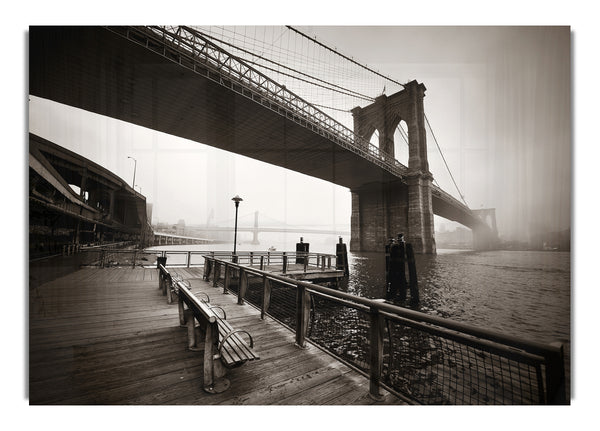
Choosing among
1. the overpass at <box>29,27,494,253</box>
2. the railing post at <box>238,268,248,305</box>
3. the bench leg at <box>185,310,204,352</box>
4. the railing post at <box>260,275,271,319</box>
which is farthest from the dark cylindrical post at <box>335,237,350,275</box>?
the bench leg at <box>185,310,204,352</box>

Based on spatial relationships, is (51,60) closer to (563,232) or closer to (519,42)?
(519,42)

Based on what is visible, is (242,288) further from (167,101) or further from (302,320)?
(167,101)

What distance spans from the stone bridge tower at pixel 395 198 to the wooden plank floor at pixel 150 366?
20.0 m

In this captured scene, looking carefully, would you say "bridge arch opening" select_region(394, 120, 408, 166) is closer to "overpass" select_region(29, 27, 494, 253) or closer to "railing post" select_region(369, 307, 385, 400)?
"overpass" select_region(29, 27, 494, 253)

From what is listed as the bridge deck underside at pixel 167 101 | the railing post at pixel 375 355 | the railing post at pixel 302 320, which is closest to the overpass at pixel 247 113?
the bridge deck underside at pixel 167 101

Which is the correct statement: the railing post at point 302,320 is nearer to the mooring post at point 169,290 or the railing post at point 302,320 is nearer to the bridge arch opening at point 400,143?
the mooring post at point 169,290

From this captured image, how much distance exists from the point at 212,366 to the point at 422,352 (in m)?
4.55

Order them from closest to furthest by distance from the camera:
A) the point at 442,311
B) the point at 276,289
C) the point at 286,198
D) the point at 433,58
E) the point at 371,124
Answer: the point at 433,58, the point at 286,198, the point at 442,311, the point at 276,289, the point at 371,124

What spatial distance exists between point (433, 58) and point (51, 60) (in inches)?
235

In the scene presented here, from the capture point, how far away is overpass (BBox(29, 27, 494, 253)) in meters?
6.14

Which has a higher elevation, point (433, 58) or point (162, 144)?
point (433, 58)

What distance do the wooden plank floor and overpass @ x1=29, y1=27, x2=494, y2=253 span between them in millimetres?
3201

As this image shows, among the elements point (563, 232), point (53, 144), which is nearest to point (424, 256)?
point (563, 232)

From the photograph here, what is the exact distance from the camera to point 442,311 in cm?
813
